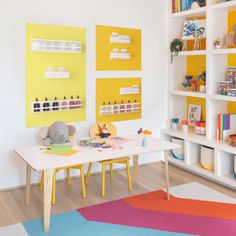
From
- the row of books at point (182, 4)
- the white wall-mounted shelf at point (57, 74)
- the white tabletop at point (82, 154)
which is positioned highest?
the row of books at point (182, 4)

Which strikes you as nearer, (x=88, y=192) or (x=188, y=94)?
(x=88, y=192)

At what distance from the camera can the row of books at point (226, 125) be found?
3992 mm

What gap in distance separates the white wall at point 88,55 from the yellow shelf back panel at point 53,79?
6 centimetres

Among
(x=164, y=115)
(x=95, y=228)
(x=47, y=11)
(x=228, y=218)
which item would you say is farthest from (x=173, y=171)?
(x=47, y=11)

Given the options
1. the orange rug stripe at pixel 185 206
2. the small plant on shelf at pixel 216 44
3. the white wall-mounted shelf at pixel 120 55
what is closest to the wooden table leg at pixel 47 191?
the orange rug stripe at pixel 185 206

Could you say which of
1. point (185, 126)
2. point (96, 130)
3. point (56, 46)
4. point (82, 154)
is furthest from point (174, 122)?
point (82, 154)

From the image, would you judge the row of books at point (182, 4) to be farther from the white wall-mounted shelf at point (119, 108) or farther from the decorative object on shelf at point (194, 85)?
the white wall-mounted shelf at point (119, 108)

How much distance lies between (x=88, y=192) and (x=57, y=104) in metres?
1.02

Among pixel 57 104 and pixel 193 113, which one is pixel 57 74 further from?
pixel 193 113

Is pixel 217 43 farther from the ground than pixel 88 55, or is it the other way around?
pixel 217 43

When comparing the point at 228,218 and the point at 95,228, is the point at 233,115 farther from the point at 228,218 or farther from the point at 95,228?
the point at 95,228

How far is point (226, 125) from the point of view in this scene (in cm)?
400

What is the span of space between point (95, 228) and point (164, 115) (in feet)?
7.57

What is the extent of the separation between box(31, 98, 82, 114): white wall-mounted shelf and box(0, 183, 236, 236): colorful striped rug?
1.21m
